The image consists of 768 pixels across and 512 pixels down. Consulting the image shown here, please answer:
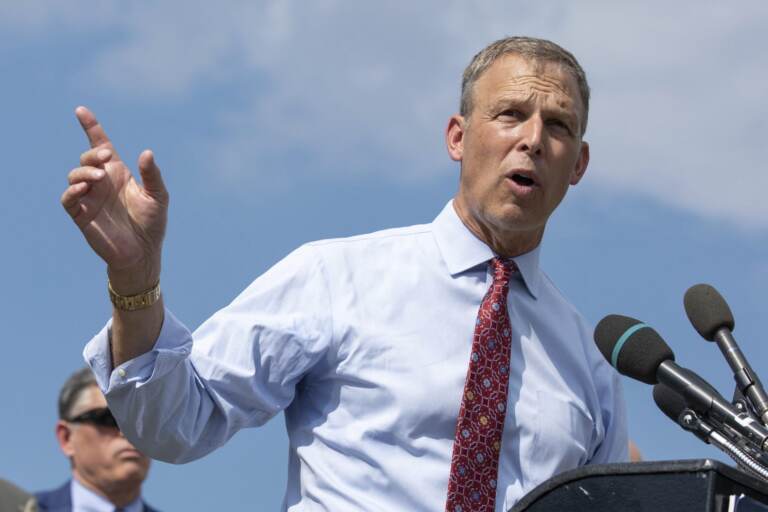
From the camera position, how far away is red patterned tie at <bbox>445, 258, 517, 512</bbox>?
11.4 feet

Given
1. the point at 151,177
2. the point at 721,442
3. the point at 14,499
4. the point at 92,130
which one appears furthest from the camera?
the point at 92,130

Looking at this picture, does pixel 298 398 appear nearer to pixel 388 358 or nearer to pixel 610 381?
pixel 388 358

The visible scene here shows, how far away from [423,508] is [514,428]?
1.19ft

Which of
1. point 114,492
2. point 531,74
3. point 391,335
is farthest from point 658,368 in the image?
point 114,492

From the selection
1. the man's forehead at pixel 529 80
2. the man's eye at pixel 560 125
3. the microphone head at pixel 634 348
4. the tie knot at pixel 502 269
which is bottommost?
the microphone head at pixel 634 348

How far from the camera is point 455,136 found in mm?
4195

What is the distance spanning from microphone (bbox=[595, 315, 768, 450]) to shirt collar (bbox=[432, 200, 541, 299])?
1.95ft

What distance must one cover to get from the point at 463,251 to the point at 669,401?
96 cm

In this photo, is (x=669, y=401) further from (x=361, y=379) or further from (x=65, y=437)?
(x=65, y=437)

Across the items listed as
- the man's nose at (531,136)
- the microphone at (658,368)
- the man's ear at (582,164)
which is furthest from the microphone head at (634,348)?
the man's ear at (582,164)

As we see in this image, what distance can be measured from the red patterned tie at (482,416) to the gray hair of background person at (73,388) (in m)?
3.03

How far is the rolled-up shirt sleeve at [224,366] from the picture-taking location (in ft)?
10.7

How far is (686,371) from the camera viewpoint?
3.07 meters

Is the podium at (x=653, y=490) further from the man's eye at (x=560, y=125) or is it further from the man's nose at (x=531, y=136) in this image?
the man's eye at (x=560, y=125)
